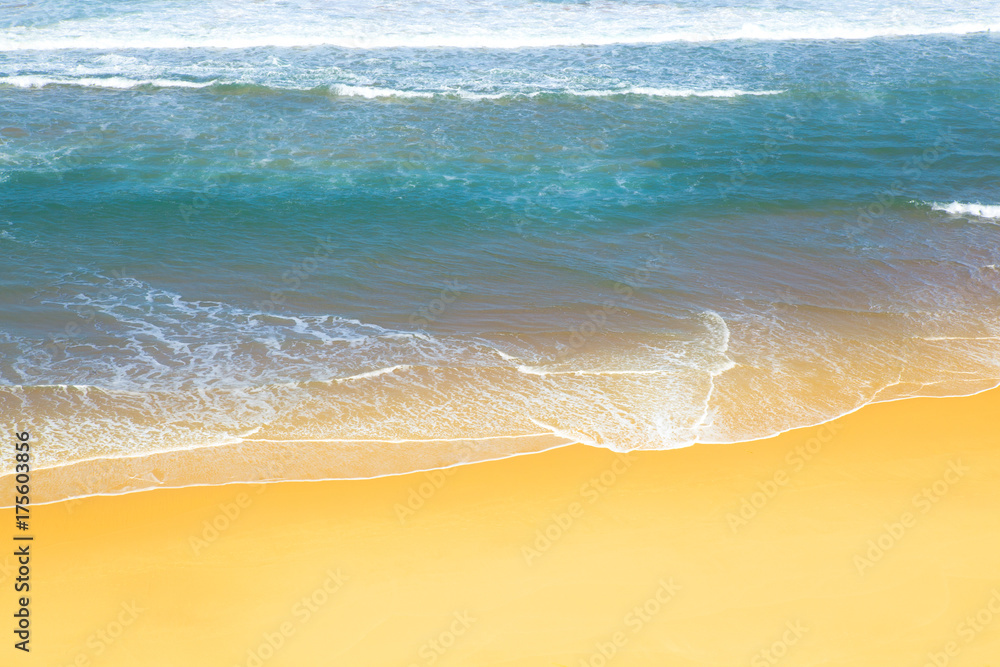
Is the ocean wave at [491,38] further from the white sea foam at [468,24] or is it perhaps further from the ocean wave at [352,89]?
the ocean wave at [352,89]

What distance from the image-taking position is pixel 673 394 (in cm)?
928

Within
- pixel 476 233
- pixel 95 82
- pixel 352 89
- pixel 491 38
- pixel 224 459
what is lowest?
Result: pixel 224 459

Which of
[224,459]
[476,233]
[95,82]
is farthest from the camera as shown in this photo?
[95,82]

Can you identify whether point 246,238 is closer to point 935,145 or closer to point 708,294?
point 708,294

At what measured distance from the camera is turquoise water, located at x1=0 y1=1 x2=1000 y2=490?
9273 mm

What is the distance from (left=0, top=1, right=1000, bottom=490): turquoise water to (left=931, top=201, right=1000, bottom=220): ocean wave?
20 centimetres

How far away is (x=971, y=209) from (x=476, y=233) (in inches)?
358

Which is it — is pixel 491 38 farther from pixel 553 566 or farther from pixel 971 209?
pixel 553 566

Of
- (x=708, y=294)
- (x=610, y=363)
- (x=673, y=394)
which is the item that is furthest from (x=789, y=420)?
(x=708, y=294)

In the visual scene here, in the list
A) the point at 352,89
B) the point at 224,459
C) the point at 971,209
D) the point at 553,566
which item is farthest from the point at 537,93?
the point at 553,566

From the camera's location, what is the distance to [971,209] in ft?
47.6

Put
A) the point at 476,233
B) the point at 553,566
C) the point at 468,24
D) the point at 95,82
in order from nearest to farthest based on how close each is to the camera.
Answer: the point at 553,566, the point at 476,233, the point at 95,82, the point at 468,24

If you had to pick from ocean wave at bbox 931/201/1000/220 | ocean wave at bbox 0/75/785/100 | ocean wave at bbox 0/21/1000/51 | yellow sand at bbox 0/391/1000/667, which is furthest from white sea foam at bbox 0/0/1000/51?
yellow sand at bbox 0/391/1000/667

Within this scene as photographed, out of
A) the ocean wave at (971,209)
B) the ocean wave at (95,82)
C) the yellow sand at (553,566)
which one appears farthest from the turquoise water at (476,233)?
the yellow sand at (553,566)
